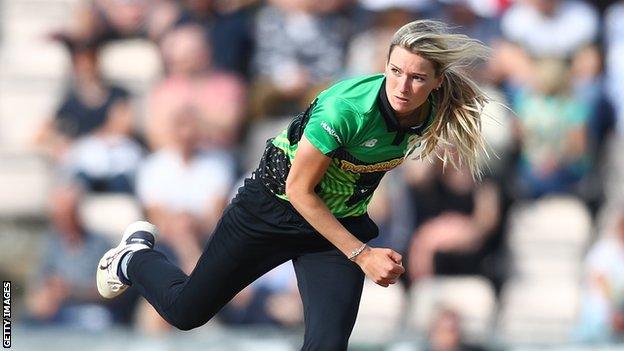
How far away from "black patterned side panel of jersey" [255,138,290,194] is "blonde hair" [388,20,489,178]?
52cm

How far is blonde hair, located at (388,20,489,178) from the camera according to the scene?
4.83 metres

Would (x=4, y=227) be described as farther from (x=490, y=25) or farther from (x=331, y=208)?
(x=331, y=208)

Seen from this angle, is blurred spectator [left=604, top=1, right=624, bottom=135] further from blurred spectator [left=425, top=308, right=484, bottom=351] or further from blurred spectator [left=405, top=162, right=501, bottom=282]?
blurred spectator [left=425, top=308, right=484, bottom=351]

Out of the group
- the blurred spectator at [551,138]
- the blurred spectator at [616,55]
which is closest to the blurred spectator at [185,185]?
the blurred spectator at [551,138]

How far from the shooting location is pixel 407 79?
4.79 metres

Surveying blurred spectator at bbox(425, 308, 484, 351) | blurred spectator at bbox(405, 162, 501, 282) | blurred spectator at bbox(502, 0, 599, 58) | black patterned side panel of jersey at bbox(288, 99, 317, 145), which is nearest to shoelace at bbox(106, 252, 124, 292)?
black patterned side panel of jersey at bbox(288, 99, 317, 145)

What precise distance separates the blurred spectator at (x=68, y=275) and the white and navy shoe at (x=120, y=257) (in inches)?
96.2

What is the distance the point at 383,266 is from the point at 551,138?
14.1 ft

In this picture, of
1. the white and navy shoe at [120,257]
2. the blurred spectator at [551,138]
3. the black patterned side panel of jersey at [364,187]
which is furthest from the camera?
the blurred spectator at [551,138]

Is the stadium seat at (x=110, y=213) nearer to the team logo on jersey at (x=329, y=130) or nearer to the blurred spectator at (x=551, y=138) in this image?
the blurred spectator at (x=551, y=138)

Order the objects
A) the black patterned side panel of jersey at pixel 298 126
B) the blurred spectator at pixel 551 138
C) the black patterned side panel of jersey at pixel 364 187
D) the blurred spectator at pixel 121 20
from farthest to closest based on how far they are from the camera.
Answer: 1. the blurred spectator at pixel 121 20
2. the blurred spectator at pixel 551 138
3. the black patterned side panel of jersey at pixel 364 187
4. the black patterned side panel of jersey at pixel 298 126

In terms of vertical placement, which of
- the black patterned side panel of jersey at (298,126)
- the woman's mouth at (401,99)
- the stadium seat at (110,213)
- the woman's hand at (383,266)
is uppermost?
the woman's mouth at (401,99)

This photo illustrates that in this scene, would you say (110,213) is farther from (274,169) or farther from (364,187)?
(364,187)

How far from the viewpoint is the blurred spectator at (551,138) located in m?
8.70
